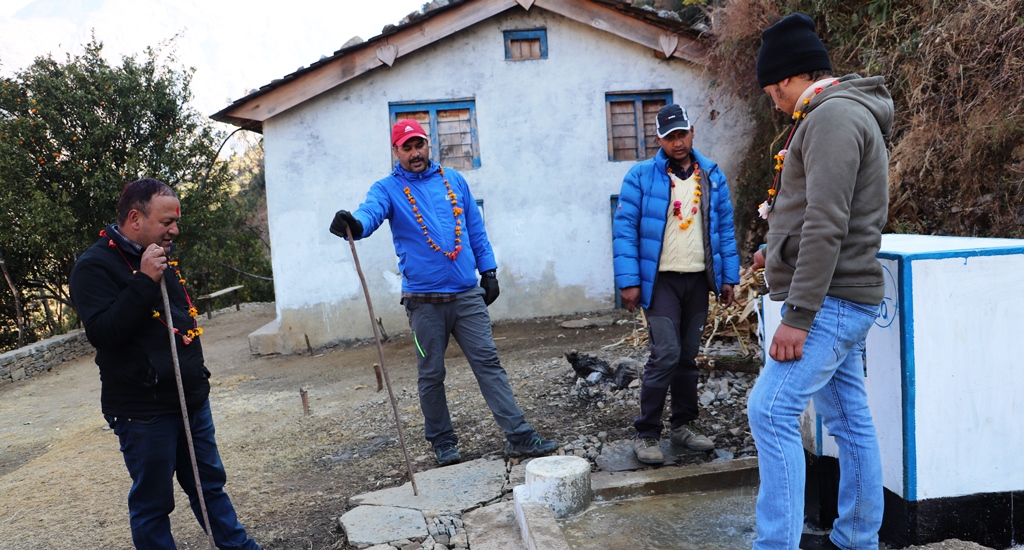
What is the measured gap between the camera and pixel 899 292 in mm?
2633

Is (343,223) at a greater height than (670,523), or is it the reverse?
(343,223)

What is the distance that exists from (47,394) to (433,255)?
898cm

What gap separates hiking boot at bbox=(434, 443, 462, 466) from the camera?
15.0 feet

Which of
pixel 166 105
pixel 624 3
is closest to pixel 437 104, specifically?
pixel 624 3

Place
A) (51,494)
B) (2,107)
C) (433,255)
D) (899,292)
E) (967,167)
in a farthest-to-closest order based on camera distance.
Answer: (2,107) < (967,167) < (51,494) < (433,255) < (899,292)

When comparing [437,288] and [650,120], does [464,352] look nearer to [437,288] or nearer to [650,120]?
[437,288]

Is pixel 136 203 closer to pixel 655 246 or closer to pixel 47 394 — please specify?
pixel 655 246

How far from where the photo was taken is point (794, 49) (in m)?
2.54

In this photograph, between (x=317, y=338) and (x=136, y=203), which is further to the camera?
(x=317, y=338)

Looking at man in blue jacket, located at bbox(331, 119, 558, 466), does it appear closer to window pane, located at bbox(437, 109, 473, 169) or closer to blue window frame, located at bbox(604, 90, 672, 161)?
window pane, located at bbox(437, 109, 473, 169)

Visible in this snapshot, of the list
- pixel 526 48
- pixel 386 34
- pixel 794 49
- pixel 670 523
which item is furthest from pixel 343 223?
pixel 526 48

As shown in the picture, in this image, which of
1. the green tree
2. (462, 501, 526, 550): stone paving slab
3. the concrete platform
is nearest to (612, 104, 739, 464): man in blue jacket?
the concrete platform

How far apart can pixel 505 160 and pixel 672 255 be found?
7562 mm

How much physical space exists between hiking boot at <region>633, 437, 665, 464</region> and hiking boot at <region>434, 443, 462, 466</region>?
1.14 meters
